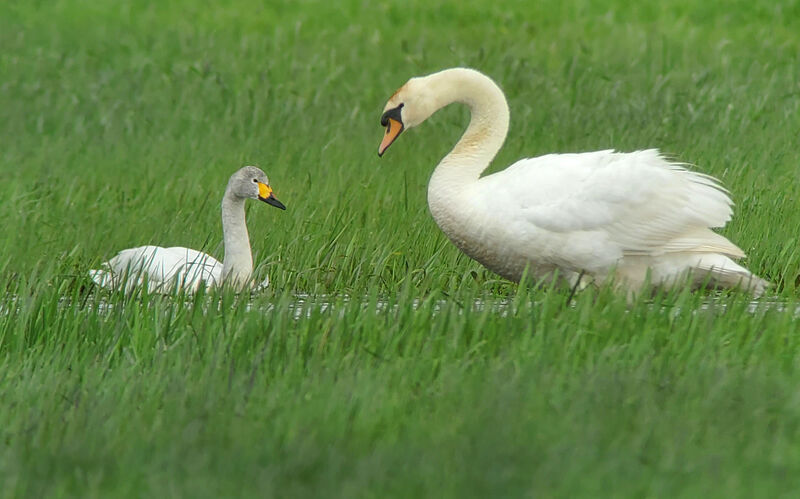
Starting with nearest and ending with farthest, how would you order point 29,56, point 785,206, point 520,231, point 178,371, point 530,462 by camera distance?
point 530,462 → point 178,371 → point 520,231 → point 785,206 → point 29,56

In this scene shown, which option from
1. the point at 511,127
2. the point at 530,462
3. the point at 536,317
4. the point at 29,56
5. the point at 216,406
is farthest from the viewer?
the point at 29,56

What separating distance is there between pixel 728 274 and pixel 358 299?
1.78m

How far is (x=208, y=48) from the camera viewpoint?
1510 cm

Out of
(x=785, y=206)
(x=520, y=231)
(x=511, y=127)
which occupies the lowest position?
(x=520, y=231)

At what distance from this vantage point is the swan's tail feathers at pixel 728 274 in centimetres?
604

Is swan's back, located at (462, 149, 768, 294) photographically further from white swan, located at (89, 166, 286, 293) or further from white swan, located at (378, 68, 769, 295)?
white swan, located at (89, 166, 286, 293)

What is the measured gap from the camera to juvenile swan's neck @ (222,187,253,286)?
6.91 metres

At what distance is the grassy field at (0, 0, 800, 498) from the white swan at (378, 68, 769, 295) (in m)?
0.21

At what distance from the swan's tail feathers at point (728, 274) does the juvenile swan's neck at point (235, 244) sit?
2.36 m

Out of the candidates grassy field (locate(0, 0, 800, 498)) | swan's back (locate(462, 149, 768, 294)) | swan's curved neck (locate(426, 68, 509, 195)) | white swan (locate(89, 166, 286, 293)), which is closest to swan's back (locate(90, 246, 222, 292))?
white swan (locate(89, 166, 286, 293))

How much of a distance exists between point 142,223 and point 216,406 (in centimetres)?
432

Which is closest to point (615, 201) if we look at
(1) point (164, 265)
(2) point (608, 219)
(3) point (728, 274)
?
(2) point (608, 219)

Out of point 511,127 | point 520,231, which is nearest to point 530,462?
point 520,231

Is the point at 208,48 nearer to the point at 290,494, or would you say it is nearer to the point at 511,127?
the point at 511,127
